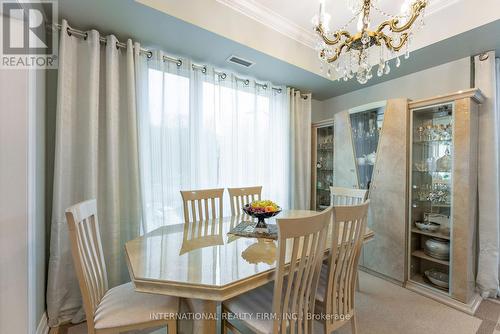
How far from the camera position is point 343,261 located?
1394 mm

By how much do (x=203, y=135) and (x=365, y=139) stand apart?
2124 mm

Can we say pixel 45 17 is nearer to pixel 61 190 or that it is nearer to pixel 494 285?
pixel 61 190

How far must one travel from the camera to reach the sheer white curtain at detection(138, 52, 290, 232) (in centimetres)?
227

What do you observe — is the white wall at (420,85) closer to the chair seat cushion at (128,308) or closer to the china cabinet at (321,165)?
the china cabinet at (321,165)

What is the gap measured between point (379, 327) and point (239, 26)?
114 inches

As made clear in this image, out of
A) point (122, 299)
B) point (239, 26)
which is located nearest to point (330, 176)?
point (239, 26)

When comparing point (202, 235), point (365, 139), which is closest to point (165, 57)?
point (202, 235)

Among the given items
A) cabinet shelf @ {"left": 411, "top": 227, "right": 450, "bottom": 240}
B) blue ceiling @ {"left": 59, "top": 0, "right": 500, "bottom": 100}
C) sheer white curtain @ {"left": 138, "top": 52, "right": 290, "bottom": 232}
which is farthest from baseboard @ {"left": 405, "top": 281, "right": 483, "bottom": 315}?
blue ceiling @ {"left": 59, "top": 0, "right": 500, "bottom": 100}

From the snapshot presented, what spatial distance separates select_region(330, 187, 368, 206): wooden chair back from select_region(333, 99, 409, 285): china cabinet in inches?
18.8

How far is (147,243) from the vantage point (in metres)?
1.51

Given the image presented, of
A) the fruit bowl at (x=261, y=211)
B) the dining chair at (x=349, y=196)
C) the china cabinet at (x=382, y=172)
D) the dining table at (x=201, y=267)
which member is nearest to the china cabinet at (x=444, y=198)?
the china cabinet at (x=382, y=172)

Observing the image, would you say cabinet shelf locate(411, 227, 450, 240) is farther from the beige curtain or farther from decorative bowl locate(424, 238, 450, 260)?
the beige curtain

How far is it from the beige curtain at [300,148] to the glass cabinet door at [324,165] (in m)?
0.21

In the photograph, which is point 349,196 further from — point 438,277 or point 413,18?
point 413,18
